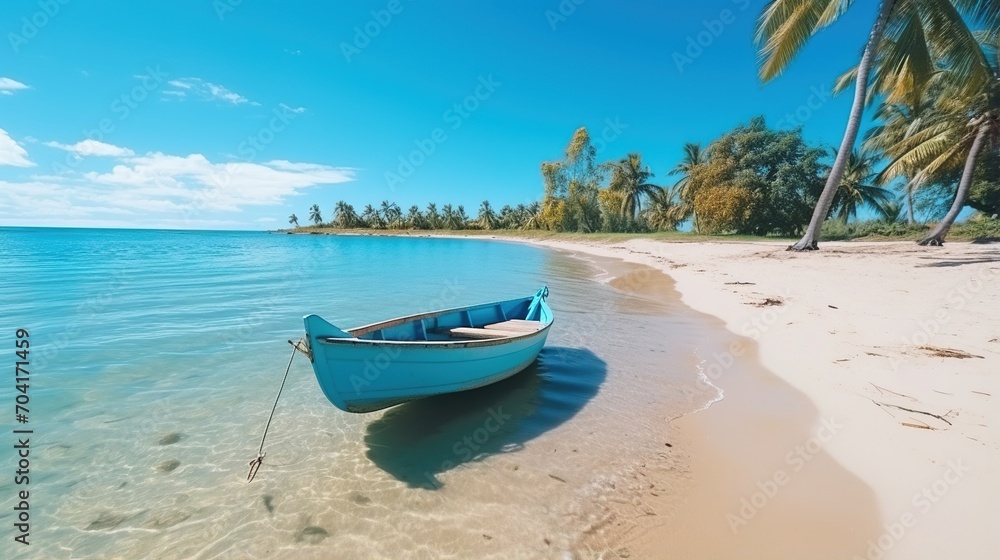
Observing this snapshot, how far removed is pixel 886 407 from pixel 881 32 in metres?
18.3

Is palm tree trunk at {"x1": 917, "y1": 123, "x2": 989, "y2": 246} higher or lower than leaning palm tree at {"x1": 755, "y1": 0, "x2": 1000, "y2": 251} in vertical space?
lower

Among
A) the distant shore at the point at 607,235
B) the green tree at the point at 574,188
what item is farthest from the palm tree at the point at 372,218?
the green tree at the point at 574,188

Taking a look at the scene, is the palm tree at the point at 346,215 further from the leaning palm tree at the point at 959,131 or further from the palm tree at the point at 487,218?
the leaning palm tree at the point at 959,131

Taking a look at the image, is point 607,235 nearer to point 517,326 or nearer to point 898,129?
point 898,129

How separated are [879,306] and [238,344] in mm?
14945

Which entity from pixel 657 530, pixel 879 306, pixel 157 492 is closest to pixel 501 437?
pixel 657 530

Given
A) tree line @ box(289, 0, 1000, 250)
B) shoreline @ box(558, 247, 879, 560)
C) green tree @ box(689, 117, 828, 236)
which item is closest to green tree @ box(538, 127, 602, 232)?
tree line @ box(289, 0, 1000, 250)

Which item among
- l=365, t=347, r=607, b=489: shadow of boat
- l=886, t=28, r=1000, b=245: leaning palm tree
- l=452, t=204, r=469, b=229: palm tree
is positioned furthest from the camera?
l=452, t=204, r=469, b=229: palm tree

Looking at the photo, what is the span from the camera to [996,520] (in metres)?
3.12

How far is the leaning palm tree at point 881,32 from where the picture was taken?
14.7m

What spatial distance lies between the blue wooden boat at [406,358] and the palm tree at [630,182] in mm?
51767

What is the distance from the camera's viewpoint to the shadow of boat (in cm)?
456

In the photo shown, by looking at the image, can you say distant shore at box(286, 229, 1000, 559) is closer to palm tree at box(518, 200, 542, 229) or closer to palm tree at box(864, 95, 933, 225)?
palm tree at box(864, 95, 933, 225)

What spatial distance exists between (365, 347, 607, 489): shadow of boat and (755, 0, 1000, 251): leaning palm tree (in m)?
17.6
